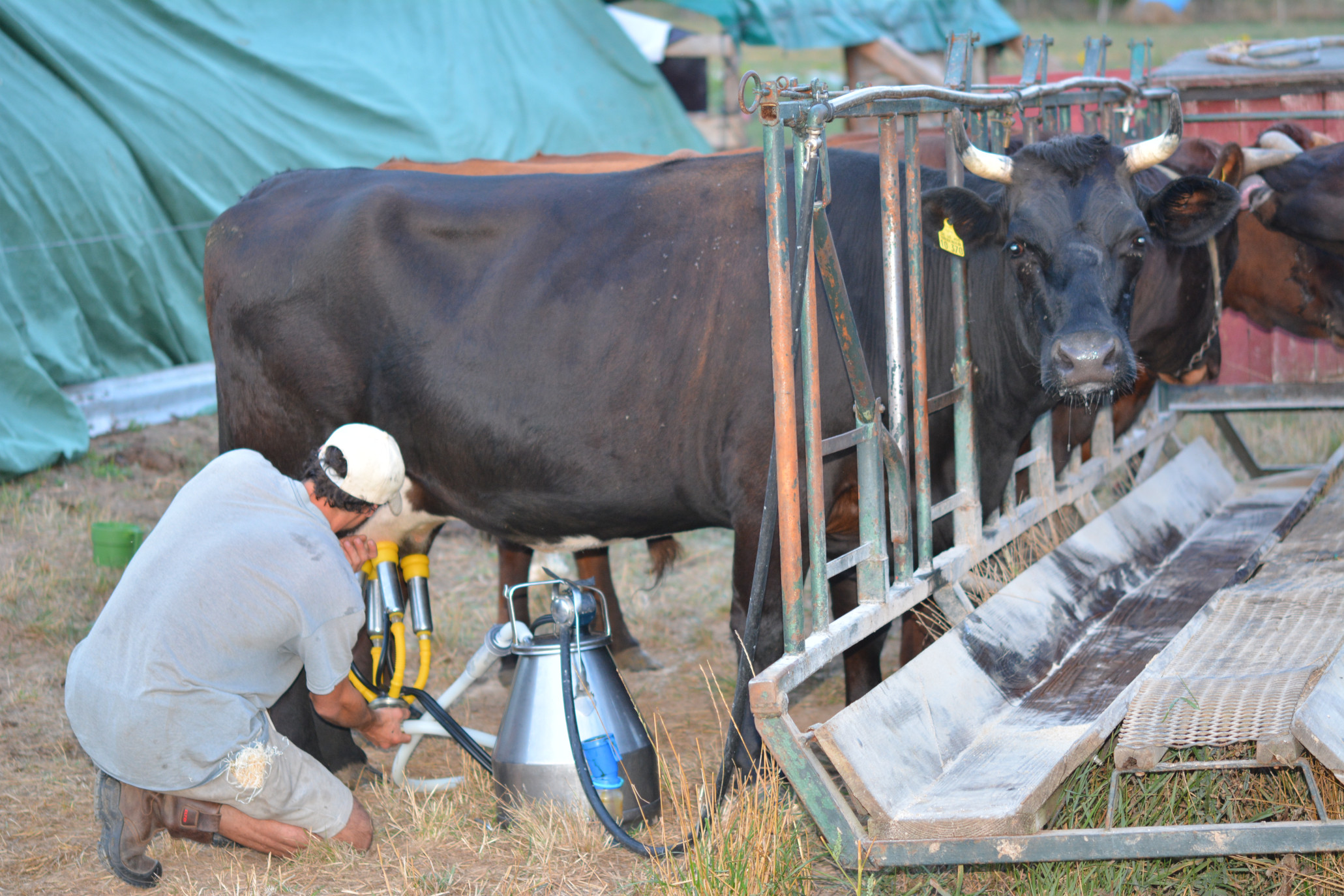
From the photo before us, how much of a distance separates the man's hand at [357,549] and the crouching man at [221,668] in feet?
0.80

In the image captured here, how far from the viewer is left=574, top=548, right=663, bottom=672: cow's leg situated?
18.4 ft

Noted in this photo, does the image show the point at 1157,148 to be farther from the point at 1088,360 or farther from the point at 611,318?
the point at 611,318

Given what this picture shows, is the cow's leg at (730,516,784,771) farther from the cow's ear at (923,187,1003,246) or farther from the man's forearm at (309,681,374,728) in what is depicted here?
the man's forearm at (309,681,374,728)

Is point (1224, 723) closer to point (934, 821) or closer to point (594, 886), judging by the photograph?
point (934, 821)

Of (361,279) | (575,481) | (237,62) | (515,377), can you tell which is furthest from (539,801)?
(237,62)

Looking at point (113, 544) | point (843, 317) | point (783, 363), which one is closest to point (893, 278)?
point (843, 317)

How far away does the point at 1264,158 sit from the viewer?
18.5 ft

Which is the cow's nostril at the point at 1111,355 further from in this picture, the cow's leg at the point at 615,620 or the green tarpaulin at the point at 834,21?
the green tarpaulin at the point at 834,21

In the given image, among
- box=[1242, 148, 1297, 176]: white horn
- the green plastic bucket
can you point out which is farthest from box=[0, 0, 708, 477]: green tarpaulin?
box=[1242, 148, 1297, 176]: white horn

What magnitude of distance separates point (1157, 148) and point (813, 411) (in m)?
1.61

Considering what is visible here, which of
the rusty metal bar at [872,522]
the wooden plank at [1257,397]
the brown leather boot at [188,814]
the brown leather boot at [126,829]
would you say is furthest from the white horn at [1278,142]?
the brown leather boot at [126,829]

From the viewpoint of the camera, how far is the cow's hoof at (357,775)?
4414 mm

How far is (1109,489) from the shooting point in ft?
22.0

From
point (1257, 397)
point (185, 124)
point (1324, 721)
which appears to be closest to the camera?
point (1324, 721)
